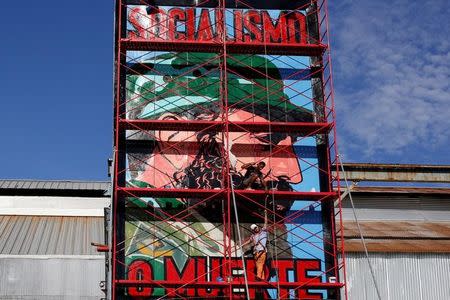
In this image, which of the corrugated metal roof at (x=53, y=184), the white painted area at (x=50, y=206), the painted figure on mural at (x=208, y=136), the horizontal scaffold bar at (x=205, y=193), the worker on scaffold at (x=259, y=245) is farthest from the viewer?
the corrugated metal roof at (x=53, y=184)

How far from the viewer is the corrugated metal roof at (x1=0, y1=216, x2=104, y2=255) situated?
103ft

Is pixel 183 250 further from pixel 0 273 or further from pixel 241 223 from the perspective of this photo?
pixel 0 273

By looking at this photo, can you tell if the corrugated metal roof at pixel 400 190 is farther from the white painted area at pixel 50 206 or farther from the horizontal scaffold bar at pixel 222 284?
the white painted area at pixel 50 206

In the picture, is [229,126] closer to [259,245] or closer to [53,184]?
[259,245]

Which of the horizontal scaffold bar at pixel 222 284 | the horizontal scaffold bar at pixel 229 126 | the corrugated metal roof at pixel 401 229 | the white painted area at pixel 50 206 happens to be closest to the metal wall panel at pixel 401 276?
the horizontal scaffold bar at pixel 222 284

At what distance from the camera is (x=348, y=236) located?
3188 centimetres

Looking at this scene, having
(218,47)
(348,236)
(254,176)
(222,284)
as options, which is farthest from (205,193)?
(348,236)

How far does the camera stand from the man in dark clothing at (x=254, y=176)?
1148 inches

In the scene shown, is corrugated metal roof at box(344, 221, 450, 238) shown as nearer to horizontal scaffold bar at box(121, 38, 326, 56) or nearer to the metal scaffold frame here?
the metal scaffold frame

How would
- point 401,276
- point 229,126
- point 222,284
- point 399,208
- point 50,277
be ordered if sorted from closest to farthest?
point 222,284 < point 229,126 < point 401,276 < point 50,277 < point 399,208

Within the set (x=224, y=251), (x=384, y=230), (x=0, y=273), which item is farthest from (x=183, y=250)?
(x=384, y=230)

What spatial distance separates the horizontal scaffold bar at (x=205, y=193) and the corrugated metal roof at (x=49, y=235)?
Result: 4.58 m

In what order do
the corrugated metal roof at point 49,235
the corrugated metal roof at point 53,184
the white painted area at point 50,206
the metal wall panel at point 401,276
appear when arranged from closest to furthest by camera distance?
the metal wall panel at point 401,276, the corrugated metal roof at point 49,235, the white painted area at point 50,206, the corrugated metal roof at point 53,184

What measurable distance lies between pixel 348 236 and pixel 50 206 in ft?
42.0
